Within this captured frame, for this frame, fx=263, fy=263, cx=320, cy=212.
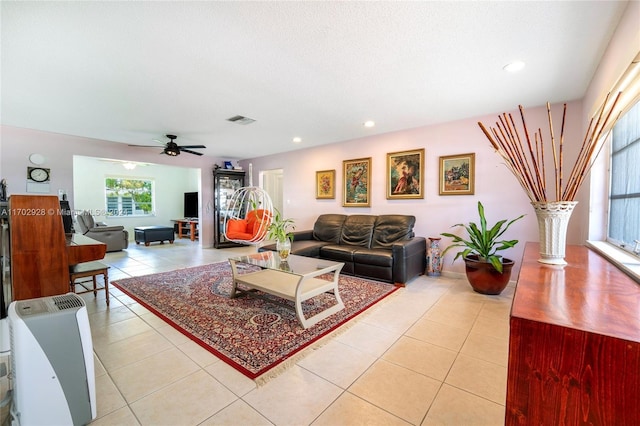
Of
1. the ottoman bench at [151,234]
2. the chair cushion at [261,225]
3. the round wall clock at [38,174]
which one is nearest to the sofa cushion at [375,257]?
the chair cushion at [261,225]

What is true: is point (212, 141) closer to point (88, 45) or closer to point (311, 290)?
point (88, 45)

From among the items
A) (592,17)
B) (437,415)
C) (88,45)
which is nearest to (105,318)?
(88,45)

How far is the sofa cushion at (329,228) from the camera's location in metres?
4.88

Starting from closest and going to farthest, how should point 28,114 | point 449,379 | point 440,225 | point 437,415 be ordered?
point 437,415, point 449,379, point 28,114, point 440,225

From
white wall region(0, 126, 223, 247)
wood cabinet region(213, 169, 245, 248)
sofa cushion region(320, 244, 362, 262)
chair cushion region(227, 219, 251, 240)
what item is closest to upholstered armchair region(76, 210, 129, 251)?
white wall region(0, 126, 223, 247)

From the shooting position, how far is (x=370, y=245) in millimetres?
4441

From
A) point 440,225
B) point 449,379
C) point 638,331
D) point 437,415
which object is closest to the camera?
point 638,331

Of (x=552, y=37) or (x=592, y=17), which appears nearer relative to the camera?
(x=592, y=17)

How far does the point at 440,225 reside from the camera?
13.5 feet

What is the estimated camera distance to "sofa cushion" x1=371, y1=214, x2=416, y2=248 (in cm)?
416

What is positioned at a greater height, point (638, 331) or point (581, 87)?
point (581, 87)

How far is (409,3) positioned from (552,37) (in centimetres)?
120

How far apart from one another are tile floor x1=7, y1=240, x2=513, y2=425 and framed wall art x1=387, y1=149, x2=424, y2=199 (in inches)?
84.6

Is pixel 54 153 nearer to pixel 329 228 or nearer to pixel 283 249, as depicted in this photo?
pixel 283 249
